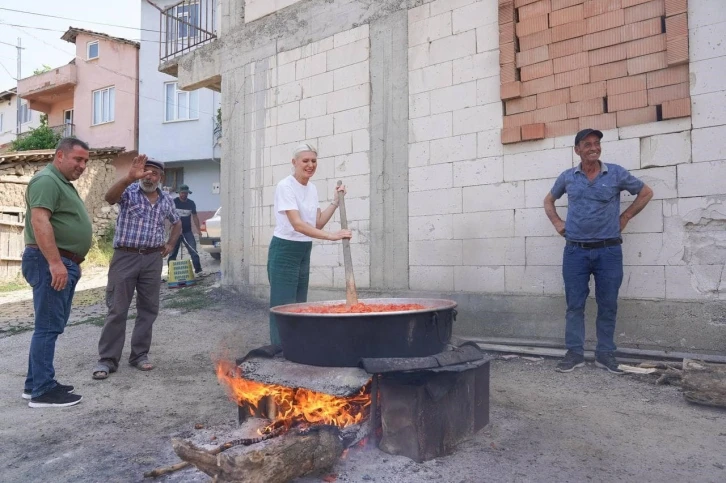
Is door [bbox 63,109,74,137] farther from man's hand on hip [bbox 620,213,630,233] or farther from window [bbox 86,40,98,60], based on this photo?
man's hand on hip [bbox 620,213,630,233]

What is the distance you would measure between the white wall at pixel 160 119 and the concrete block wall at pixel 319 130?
1347 cm

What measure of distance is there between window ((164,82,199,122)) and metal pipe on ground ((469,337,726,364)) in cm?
1826

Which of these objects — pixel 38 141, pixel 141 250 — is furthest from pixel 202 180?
pixel 141 250

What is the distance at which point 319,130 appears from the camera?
6.72 meters

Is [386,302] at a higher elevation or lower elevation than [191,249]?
lower

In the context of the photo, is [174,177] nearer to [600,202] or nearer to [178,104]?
[178,104]

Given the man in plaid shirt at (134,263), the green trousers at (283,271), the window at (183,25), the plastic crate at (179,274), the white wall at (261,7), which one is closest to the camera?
the green trousers at (283,271)

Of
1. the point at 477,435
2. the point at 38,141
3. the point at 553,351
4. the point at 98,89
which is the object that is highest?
the point at 98,89

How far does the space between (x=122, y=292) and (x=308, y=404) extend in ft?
7.71

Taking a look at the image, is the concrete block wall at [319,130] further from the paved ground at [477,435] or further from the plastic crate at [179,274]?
the paved ground at [477,435]

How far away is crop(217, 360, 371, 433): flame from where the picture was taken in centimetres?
276

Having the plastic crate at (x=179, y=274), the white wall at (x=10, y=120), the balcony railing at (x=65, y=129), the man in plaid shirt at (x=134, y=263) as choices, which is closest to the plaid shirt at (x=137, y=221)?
the man in plaid shirt at (x=134, y=263)

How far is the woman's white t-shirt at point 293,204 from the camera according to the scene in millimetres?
3700

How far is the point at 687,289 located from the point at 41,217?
16.0 ft
